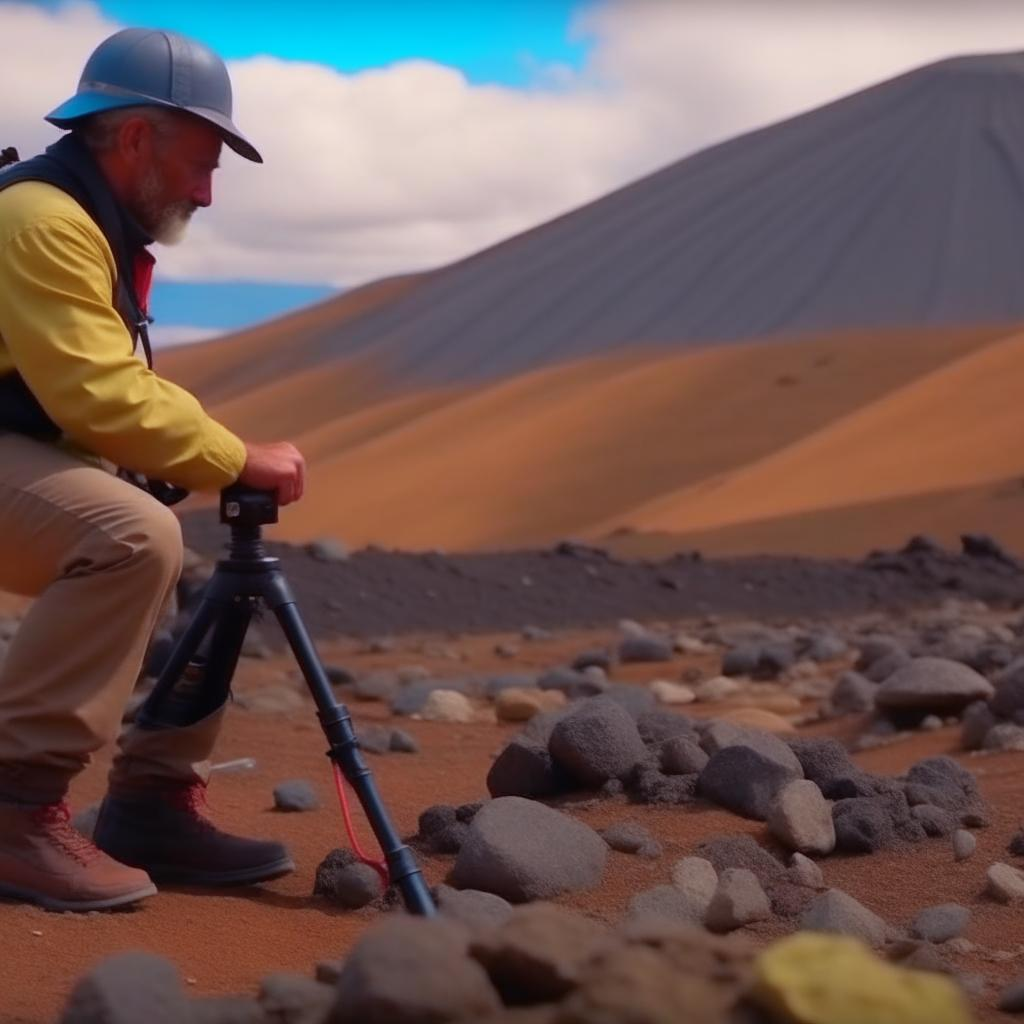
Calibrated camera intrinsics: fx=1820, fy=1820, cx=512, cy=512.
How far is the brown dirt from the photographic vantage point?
10.7ft

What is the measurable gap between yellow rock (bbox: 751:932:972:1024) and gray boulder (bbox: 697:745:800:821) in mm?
2176

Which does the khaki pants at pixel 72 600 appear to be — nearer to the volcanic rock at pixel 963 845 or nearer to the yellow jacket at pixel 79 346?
the yellow jacket at pixel 79 346

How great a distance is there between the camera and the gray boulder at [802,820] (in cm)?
413

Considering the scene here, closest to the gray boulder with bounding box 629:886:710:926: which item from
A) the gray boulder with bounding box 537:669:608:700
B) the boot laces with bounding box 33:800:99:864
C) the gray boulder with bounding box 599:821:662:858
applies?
the gray boulder with bounding box 599:821:662:858

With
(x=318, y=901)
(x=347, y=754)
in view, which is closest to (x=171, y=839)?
(x=318, y=901)

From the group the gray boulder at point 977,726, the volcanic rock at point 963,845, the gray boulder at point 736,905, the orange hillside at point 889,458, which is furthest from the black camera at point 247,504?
the orange hillside at point 889,458

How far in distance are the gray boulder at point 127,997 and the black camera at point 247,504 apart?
123cm

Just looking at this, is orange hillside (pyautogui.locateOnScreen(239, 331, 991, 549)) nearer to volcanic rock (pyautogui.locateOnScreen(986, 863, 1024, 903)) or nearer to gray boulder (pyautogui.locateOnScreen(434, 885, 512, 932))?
volcanic rock (pyautogui.locateOnScreen(986, 863, 1024, 903))

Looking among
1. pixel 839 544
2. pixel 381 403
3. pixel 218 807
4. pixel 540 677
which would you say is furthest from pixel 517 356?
pixel 218 807

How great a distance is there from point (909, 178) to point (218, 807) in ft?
119

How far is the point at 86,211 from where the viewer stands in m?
3.49

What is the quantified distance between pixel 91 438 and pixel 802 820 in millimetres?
1833

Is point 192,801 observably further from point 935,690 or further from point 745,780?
point 935,690

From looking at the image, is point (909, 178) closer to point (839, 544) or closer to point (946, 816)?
point (839, 544)
